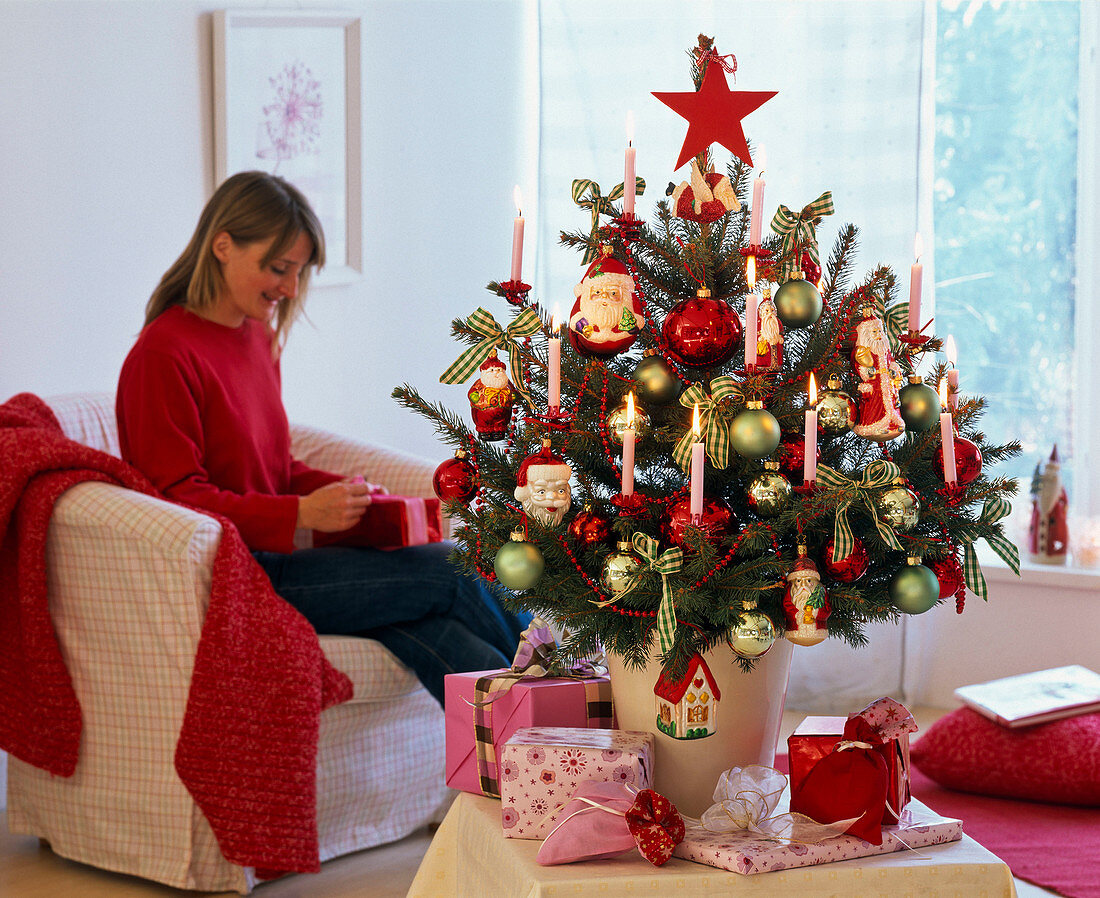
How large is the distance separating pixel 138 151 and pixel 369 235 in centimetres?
71

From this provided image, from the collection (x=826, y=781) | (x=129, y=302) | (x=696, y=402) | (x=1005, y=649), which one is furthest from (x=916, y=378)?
(x=1005, y=649)

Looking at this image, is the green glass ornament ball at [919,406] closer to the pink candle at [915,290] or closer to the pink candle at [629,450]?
the pink candle at [915,290]

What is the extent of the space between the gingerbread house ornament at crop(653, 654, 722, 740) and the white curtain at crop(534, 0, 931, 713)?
6.65ft

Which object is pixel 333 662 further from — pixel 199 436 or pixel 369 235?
pixel 369 235

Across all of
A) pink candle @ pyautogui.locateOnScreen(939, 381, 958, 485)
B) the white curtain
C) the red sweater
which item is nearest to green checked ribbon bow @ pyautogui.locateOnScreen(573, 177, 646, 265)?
pink candle @ pyautogui.locateOnScreen(939, 381, 958, 485)

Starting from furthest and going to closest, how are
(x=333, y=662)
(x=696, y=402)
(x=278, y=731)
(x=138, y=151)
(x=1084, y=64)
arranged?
(x=1084, y=64) → (x=138, y=151) → (x=333, y=662) → (x=278, y=731) → (x=696, y=402)

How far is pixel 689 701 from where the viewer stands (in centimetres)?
108

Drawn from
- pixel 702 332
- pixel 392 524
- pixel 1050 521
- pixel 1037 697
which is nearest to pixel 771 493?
pixel 702 332

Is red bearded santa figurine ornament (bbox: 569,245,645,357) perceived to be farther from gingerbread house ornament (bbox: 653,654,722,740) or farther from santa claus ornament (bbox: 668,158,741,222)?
gingerbread house ornament (bbox: 653,654,722,740)

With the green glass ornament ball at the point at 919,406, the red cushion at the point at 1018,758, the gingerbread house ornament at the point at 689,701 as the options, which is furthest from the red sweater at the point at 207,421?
the red cushion at the point at 1018,758

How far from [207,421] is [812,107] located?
1.85 meters

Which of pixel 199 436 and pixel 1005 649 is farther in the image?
pixel 1005 649

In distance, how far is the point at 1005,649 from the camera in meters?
3.01

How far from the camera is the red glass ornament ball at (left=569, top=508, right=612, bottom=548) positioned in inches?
43.9
